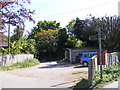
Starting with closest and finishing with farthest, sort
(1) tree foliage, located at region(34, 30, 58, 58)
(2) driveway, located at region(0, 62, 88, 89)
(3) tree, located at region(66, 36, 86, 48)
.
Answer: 1. (2) driveway, located at region(0, 62, 88, 89)
2. (3) tree, located at region(66, 36, 86, 48)
3. (1) tree foliage, located at region(34, 30, 58, 58)

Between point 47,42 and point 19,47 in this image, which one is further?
point 47,42

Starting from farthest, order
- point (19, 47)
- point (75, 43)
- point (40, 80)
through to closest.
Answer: point (75, 43) → point (19, 47) → point (40, 80)

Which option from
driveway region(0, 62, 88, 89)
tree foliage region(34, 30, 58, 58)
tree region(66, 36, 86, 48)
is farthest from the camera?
tree foliage region(34, 30, 58, 58)


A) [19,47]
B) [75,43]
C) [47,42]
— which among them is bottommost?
[19,47]

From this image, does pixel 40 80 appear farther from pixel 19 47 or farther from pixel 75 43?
pixel 75 43

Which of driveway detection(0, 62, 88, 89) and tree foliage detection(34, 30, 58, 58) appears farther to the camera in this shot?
tree foliage detection(34, 30, 58, 58)

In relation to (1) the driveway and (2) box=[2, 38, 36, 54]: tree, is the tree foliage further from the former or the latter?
(1) the driveway

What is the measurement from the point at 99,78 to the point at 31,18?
4.81m

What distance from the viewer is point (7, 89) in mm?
8773

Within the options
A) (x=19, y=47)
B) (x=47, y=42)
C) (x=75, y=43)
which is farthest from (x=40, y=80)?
(x=47, y=42)

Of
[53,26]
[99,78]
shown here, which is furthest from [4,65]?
[53,26]

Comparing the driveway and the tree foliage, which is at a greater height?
the tree foliage

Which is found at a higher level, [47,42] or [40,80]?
[47,42]

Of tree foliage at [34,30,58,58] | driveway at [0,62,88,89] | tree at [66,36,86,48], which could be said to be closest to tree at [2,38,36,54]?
tree foliage at [34,30,58,58]
